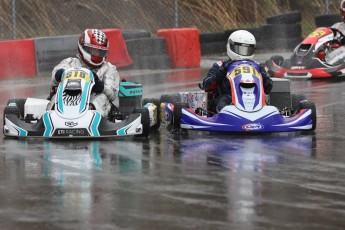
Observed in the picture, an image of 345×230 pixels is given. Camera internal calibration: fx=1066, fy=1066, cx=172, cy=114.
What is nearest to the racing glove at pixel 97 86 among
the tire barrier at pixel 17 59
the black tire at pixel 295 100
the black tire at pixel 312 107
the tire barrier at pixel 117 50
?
the black tire at pixel 312 107

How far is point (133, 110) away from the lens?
36.4 feet

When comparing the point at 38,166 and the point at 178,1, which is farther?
the point at 178,1

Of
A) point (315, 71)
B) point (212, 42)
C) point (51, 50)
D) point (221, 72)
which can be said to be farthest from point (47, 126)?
point (212, 42)

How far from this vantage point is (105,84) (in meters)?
11.5

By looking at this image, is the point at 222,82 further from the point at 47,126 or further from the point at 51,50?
the point at 51,50

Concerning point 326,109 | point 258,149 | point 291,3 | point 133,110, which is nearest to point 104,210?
point 258,149

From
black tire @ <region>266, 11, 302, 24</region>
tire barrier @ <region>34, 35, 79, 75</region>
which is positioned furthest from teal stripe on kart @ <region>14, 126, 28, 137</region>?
black tire @ <region>266, 11, 302, 24</region>

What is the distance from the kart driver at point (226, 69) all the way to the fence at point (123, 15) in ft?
33.0

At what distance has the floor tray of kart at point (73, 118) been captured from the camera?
34.8ft

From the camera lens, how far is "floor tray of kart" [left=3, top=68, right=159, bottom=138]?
10.6m

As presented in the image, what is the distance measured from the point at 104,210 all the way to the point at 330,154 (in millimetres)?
3319

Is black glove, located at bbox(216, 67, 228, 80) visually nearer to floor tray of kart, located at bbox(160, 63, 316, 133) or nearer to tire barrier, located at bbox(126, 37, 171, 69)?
floor tray of kart, located at bbox(160, 63, 316, 133)

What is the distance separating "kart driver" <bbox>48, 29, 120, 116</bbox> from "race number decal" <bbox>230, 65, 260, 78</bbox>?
128 centimetres

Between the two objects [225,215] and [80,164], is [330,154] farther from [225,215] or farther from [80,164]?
[225,215]
